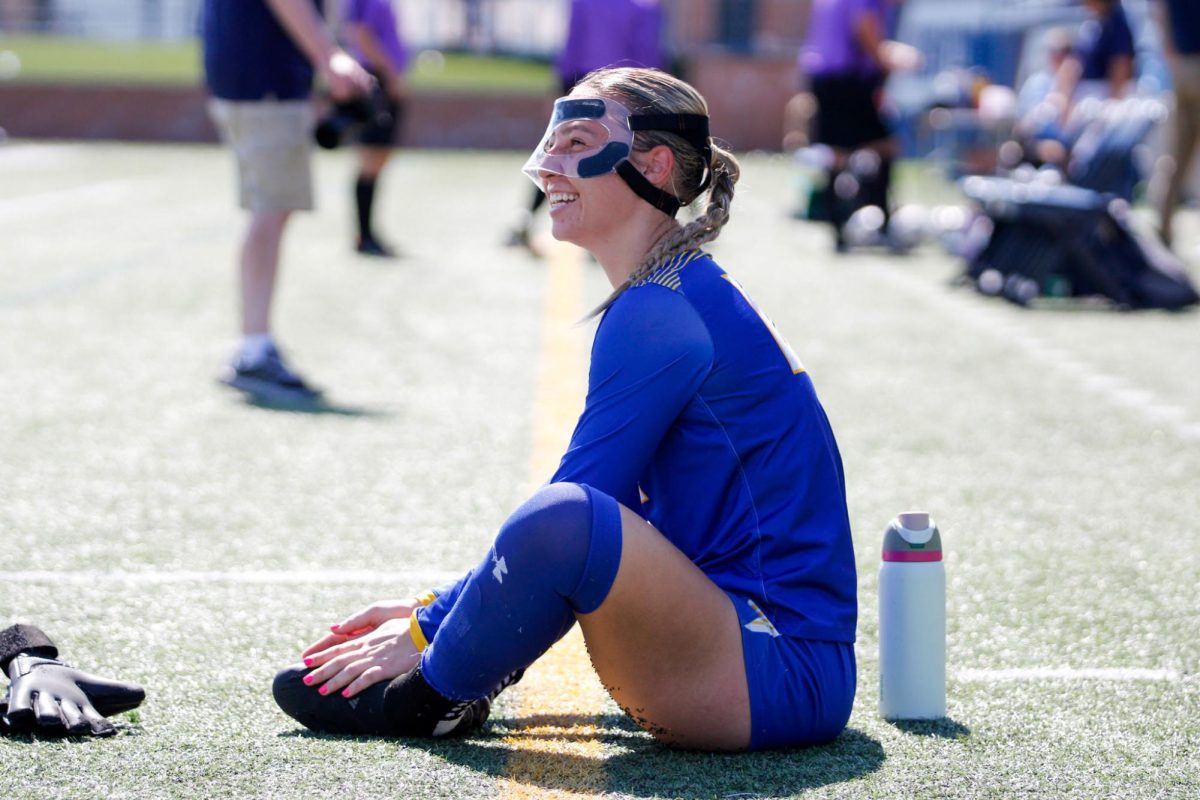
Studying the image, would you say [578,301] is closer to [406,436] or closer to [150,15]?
[406,436]

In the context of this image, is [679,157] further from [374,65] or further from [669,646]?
[374,65]

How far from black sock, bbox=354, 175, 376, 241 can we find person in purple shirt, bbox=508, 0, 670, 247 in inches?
52.4

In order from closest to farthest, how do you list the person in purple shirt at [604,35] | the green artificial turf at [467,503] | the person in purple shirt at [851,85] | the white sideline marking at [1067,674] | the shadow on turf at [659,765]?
the shadow on turf at [659,765] → the green artificial turf at [467,503] → the white sideline marking at [1067,674] → the person in purple shirt at [604,35] → the person in purple shirt at [851,85]

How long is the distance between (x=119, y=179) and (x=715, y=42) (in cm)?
1446

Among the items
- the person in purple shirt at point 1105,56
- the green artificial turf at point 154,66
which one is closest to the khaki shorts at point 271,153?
the person in purple shirt at point 1105,56

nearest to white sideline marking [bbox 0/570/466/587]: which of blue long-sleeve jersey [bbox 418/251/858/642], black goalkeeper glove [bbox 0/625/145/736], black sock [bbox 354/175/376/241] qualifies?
black goalkeeper glove [bbox 0/625/145/736]

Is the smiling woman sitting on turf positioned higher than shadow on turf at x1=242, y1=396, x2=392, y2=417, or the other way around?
the smiling woman sitting on turf

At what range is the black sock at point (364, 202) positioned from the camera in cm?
1181

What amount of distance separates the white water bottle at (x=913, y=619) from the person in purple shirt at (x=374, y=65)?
9.04 metres

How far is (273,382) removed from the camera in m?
6.83

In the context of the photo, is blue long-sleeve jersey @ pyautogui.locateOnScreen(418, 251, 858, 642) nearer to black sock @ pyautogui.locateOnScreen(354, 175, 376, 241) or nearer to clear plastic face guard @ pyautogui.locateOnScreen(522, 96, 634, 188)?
clear plastic face guard @ pyautogui.locateOnScreen(522, 96, 634, 188)

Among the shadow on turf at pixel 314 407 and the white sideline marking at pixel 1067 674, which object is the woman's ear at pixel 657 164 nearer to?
the white sideline marking at pixel 1067 674

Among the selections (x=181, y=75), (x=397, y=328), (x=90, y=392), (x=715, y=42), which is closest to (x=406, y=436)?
(x=90, y=392)

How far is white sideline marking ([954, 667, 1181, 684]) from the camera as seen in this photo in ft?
11.6
